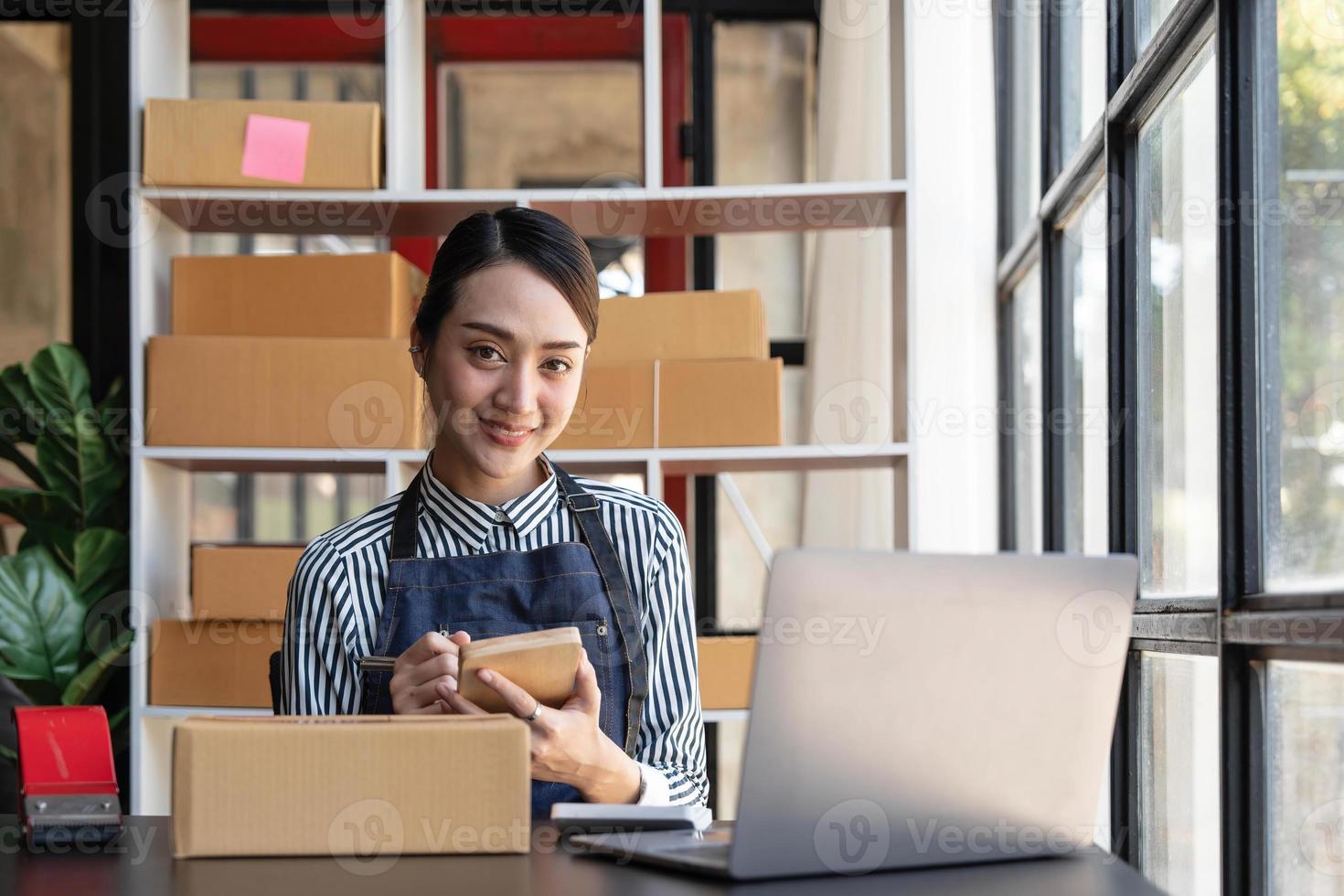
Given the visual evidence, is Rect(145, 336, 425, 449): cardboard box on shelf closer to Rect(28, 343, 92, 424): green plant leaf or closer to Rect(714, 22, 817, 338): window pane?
Rect(28, 343, 92, 424): green plant leaf

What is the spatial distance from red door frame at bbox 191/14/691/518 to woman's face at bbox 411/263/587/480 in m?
1.90

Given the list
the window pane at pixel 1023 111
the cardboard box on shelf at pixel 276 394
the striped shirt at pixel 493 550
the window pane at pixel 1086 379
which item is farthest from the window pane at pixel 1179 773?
the cardboard box on shelf at pixel 276 394

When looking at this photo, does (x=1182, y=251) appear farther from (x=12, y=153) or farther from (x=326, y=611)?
(x=12, y=153)

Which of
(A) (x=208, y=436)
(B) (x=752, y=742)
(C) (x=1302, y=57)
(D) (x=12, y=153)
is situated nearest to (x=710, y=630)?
(A) (x=208, y=436)

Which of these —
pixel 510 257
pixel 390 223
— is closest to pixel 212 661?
pixel 390 223

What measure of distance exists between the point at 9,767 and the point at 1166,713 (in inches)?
75.3

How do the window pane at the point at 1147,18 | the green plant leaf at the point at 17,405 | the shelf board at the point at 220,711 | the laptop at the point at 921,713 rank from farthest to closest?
the green plant leaf at the point at 17,405 < the shelf board at the point at 220,711 < the window pane at the point at 1147,18 < the laptop at the point at 921,713

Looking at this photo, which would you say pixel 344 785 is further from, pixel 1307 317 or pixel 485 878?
pixel 1307 317

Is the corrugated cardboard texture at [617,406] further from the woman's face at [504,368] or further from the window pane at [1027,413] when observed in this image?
the woman's face at [504,368]

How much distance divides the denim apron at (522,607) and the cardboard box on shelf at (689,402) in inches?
42.9

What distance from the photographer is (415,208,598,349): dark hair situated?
1.61 m

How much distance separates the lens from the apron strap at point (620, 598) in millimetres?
1531

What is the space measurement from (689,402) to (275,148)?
943 mm

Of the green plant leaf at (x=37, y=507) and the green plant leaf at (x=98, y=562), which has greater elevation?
the green plant leaf at (x=37, y=507)
